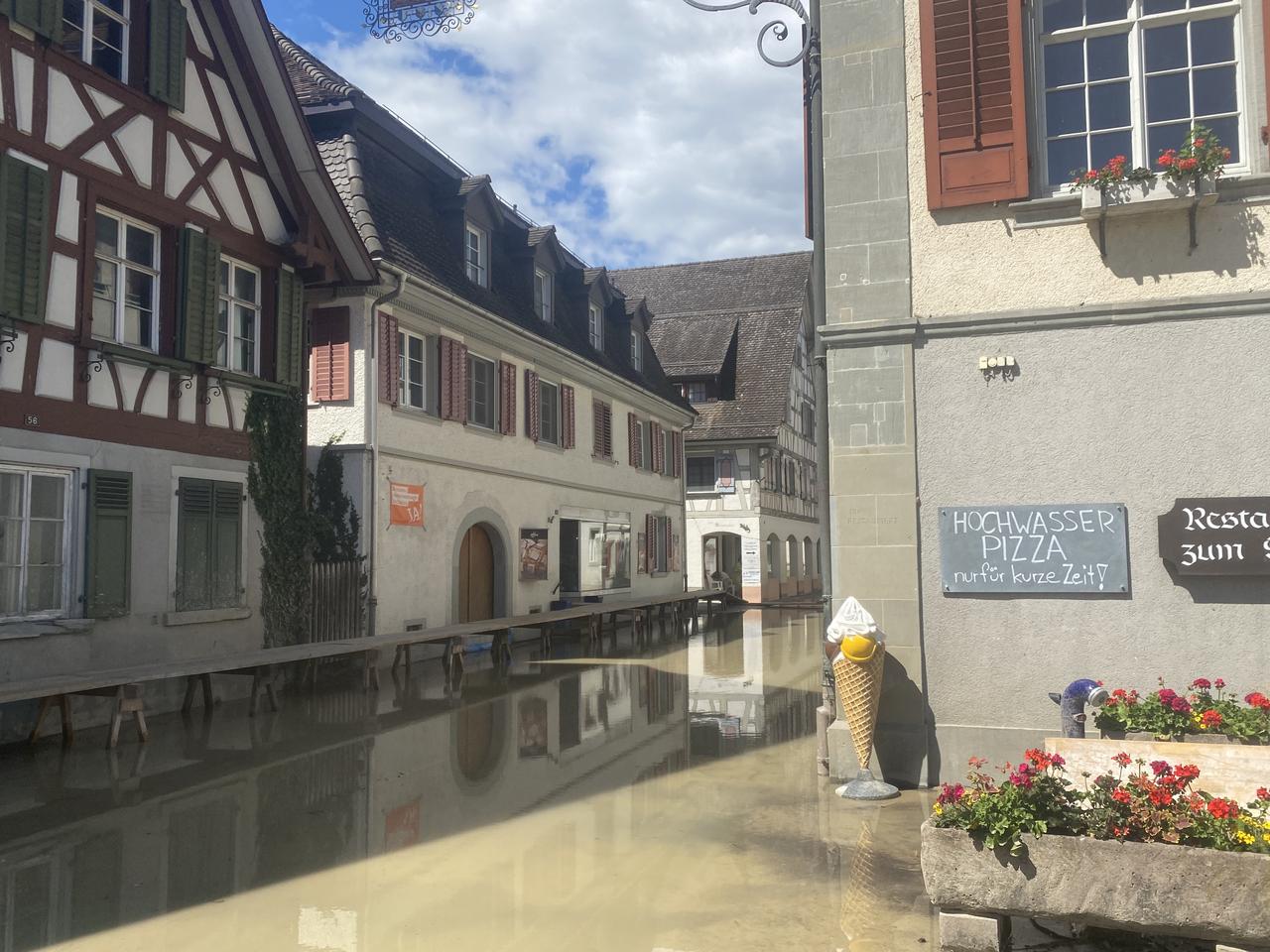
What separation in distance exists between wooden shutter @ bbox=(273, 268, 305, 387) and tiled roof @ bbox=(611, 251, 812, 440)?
21244mm

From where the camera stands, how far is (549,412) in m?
22.0

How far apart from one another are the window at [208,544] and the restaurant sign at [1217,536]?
987 cm

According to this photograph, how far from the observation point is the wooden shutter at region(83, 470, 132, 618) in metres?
10.9

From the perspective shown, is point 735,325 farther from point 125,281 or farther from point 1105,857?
point 1105,857

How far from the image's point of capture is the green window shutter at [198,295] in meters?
12.2

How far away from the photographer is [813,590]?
41.1 m

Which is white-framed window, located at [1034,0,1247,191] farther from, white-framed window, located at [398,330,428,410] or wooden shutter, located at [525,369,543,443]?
wooden shutter, located at [525,369,543,443]

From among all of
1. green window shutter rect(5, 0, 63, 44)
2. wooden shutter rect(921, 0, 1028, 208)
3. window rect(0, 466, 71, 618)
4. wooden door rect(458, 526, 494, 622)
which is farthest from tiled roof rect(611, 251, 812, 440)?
wooden shutter rect(921, 0, 1028, 208)

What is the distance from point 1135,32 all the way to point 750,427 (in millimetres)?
27292

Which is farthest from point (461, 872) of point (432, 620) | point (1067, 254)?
point (432, 620)

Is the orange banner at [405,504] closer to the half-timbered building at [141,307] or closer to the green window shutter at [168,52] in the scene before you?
the half-timbered building at [141,307]

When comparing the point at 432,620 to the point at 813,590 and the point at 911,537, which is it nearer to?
the point at 911,537

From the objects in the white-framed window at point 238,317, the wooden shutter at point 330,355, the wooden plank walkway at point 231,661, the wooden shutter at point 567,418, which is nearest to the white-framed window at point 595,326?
the wooden shutter at point 567,418

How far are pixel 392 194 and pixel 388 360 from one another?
3214 millimetres
